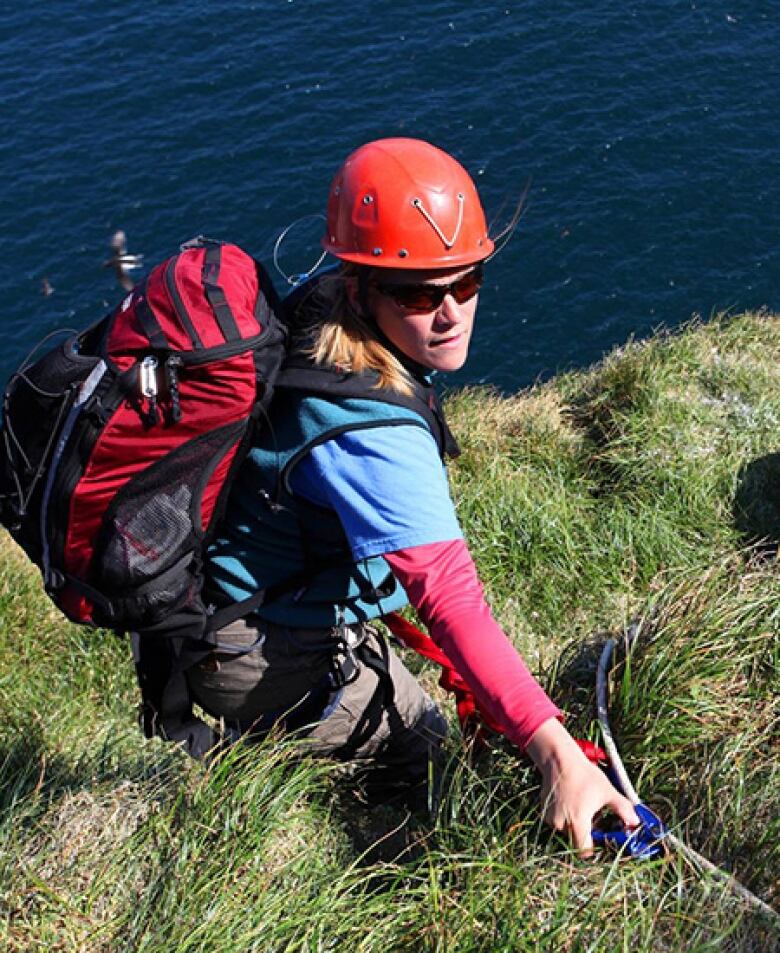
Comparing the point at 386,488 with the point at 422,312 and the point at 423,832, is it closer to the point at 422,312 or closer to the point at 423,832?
the point at 422,312

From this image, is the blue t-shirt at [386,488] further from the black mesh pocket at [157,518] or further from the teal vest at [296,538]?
the black mesh pocket at [157,518]

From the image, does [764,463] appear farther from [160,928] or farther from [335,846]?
[160,928]

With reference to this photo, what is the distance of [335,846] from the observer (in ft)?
12.3

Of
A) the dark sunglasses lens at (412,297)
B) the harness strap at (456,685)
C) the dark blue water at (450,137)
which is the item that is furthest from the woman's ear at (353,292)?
the dark blue water at (450,137)

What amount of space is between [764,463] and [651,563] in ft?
4.48

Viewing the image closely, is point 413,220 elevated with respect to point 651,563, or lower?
elevated

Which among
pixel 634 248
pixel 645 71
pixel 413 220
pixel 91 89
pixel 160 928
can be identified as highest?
pixel 413 220

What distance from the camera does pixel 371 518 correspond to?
3043 mm

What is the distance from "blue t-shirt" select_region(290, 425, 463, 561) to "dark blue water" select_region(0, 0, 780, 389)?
63.8ft

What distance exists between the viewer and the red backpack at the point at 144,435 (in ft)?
10.6

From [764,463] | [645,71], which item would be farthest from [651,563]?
[645,71]

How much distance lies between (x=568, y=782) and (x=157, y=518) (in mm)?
1381

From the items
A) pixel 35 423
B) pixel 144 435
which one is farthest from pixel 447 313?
pixel 35 423

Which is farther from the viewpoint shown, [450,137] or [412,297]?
[450,137]
